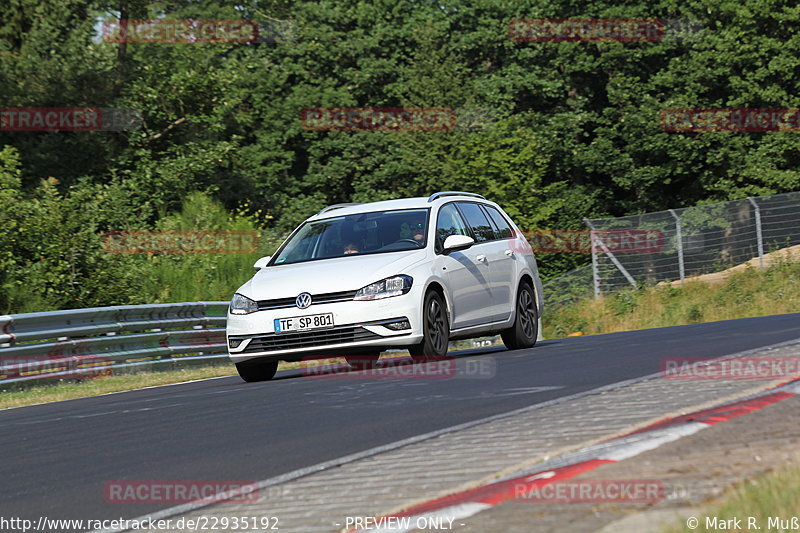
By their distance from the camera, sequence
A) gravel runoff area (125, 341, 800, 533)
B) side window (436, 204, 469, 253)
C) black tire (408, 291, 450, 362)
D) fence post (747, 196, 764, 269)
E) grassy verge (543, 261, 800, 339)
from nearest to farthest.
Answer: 1. gravel runoff area (125, 341, 800, 533)
2. black tire (408, 291, 450, 362)
3. side window (436, 204, 469, 253)
4. grassy verge (543, 261, 800, 339)
5. fence post (747, 196, 764, 269)

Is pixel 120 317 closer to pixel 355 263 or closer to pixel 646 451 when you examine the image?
pixel 355 263

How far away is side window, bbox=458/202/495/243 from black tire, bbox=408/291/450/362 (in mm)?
1863

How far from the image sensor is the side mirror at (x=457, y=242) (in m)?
13.1

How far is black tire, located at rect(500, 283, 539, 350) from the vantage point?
15.1m

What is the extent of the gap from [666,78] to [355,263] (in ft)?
131

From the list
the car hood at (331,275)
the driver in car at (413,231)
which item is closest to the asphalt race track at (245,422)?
the car hood at (331,275)

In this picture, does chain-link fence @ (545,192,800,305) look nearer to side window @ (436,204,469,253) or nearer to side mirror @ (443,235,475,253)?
side window @ (436,204,469,253)

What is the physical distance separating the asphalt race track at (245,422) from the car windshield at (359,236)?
4.69ft

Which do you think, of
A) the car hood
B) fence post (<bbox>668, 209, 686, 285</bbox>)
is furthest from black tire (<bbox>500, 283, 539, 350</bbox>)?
fence post (<bbox>668, 209, 686, 285</bbox>)

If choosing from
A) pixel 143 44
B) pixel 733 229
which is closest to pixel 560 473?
pixel 733 229

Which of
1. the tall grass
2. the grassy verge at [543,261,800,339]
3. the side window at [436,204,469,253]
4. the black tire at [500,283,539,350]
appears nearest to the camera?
the side window at [436,204,469,253]

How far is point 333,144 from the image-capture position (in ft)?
178

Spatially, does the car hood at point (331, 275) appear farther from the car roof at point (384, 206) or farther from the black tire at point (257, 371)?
the car roof at point (384, 206)

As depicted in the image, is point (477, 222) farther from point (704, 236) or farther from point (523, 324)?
point (704, 236)
